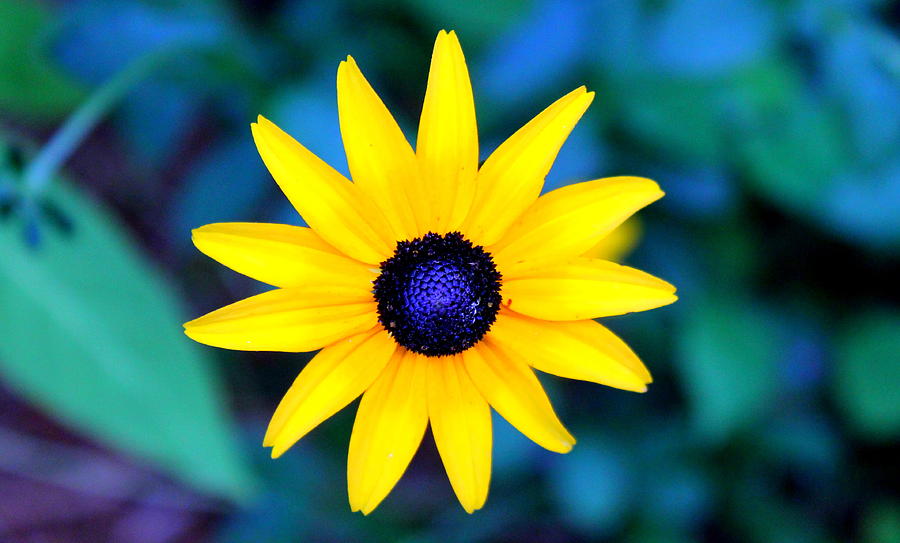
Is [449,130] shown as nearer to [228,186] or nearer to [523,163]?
[523,163]

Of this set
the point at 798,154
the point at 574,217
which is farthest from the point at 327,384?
the point at 798,154

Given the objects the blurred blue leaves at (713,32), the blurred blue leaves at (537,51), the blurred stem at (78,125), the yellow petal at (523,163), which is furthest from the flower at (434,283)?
the blurred blue leaves at (713,32)

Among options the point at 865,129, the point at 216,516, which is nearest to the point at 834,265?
the point at 865,129

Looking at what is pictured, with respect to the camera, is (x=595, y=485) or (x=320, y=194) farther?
(x=595, y=485)

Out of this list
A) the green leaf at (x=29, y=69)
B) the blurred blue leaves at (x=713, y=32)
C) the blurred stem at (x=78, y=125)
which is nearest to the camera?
the blurred stem at (x=78, y=125)

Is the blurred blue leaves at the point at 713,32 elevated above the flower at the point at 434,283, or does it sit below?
above

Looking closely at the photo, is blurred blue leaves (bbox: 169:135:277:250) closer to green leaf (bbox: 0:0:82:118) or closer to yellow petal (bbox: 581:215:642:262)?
green leaf (bbox: 0:0:82:118)

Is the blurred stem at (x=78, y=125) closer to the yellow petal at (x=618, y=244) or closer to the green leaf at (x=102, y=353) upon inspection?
the green leaf at (x=102, y=353)
